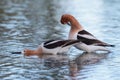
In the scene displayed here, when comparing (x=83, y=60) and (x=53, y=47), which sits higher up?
(x=53, y=47)

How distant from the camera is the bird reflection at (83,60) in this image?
1093 cm

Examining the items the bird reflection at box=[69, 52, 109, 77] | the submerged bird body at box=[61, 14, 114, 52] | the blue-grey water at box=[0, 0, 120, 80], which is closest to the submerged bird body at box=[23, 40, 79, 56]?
the blue-grey water at box=[0, 0, 120, 80]

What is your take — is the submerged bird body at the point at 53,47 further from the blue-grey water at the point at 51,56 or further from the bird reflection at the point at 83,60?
the bird reflection at the point at 83,60

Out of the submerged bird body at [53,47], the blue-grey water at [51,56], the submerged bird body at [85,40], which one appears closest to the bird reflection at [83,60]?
the blue-grey water at [51,56]

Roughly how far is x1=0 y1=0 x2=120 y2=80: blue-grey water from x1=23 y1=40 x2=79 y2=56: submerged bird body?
0.58ft

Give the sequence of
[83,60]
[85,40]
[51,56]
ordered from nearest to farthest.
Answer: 1. [83,60]
2. [51,56]
3. [85,40]

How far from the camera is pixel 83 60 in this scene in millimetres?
12109

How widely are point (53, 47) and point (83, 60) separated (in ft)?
2.95

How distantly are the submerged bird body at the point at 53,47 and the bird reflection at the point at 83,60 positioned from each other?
41 centimetres

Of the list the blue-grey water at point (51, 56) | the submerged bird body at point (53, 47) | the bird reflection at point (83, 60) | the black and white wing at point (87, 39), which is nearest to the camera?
the blue-grey water at point (51, 56)

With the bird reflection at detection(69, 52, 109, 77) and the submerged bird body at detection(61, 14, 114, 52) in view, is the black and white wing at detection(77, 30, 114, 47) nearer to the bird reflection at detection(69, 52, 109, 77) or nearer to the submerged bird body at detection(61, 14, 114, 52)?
the submerged bird body at detection(61, 14, 114, 52)

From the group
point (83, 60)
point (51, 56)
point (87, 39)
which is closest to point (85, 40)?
point (87, 39)

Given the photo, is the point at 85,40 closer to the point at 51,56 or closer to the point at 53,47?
the point at 53,47

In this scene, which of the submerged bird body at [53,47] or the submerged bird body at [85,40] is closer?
the submerged bird body at [53,47]
